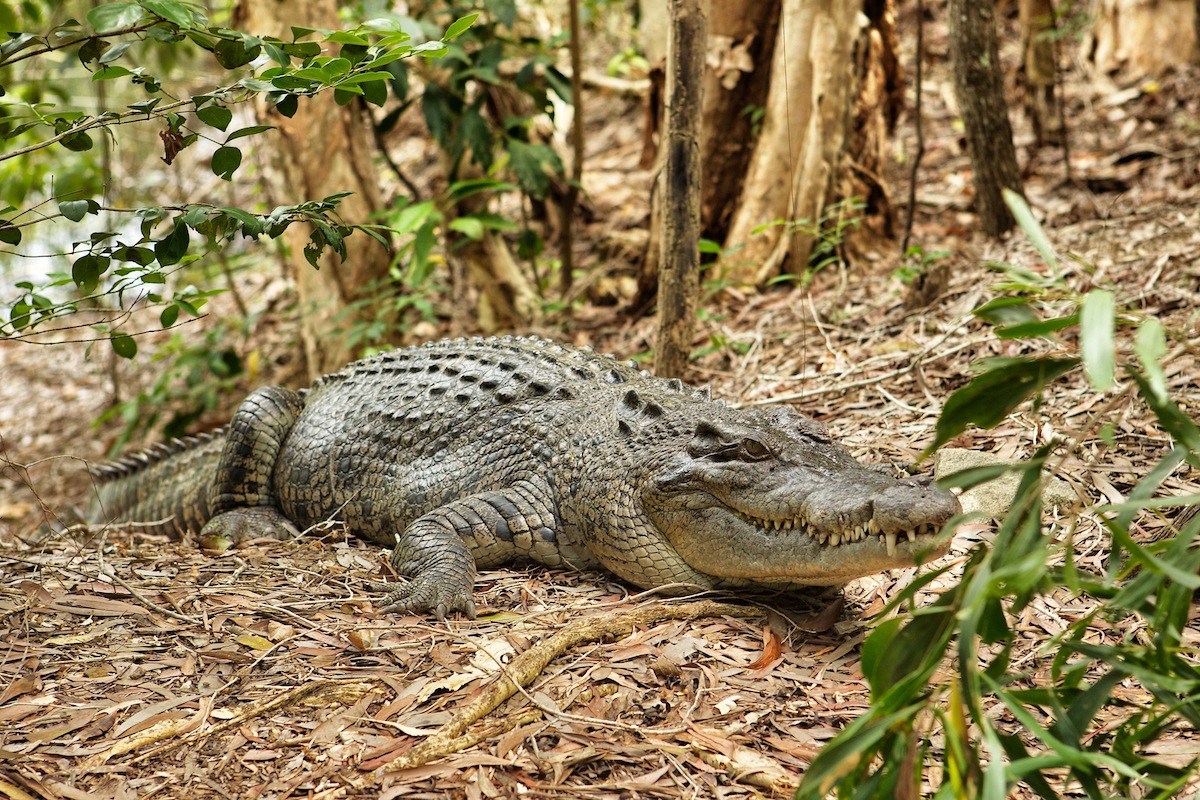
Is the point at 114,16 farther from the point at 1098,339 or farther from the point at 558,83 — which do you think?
the point at 558,83

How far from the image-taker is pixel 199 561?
405 cm

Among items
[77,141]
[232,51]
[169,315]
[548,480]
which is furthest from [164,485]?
[232,51]

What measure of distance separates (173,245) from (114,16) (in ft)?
2.11

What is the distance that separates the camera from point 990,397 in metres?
1.83

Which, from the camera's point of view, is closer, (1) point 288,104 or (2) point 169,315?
→ (1) point 288,104

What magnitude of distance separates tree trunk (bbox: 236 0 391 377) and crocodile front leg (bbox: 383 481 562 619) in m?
3.37

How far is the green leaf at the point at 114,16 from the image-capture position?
247cm

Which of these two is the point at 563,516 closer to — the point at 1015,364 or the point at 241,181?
the point at 1015,364

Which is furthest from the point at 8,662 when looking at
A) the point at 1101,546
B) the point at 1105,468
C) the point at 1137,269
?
the point at 1137,269

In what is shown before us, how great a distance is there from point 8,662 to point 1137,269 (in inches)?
226

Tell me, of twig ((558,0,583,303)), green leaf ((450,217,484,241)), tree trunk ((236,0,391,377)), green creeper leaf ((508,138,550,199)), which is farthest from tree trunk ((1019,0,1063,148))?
tree trunk ((236,0,391,377))

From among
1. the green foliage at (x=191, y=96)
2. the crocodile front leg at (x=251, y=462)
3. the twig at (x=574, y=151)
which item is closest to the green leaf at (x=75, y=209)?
the green foliage at (x=191, y=96)

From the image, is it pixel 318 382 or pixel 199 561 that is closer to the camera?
pixel 199 561

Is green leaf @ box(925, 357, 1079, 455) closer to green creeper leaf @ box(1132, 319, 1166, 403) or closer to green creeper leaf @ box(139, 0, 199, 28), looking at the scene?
green creeper leaf @ box(1132, 319, 1166, 403)
